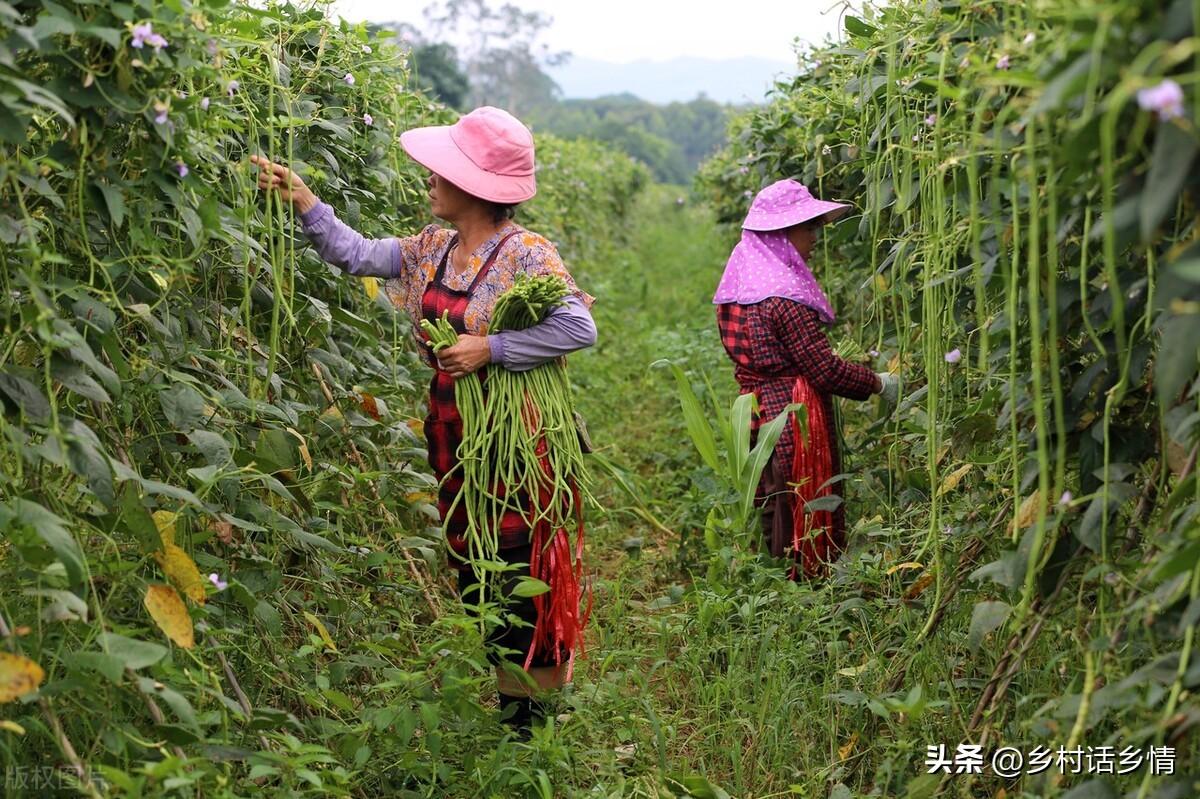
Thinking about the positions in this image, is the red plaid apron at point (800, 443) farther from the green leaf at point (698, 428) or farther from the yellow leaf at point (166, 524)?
the yellow leaf at point (166, 524)

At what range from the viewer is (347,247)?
274 centimetres

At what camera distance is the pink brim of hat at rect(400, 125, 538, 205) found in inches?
105

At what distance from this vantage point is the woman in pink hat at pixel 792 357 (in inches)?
134

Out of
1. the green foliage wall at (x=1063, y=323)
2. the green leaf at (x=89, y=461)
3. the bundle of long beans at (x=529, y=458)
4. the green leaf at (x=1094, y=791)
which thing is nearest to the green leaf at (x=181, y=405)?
the green leaf at (x=89, y=461)

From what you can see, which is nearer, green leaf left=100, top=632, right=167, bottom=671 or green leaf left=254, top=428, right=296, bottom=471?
green leaf left=100, top=632, right=167, bottom=671

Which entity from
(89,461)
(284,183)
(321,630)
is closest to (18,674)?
(89,461)

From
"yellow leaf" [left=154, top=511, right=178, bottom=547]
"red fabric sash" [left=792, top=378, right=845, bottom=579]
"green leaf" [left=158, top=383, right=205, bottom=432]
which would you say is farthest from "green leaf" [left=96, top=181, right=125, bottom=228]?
"red fabric sash" [left=792, top=378, right=845, bottom=579]

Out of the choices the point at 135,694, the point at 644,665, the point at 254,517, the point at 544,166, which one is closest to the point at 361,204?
the point at 254,517

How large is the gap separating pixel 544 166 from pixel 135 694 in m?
7.42

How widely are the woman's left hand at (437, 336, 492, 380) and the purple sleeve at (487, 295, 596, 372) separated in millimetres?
16

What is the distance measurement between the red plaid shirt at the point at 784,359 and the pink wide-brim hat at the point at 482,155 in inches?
38.3

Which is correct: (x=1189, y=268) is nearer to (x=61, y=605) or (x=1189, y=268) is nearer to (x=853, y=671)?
(x=61, y=605)

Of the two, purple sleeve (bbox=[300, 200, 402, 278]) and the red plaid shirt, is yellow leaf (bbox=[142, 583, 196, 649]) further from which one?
the red plaid shirt

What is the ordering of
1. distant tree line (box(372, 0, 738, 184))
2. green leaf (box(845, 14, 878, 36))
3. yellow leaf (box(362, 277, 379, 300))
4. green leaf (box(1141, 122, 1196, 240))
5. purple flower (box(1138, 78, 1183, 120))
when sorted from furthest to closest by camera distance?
distant tree line (box(372, 0, 738, 184))
yellow leaf (box(362, 277, 379, 300))
green leaf (box(845, 14, 878, 36))
green leaf (box(1141, 122, 1196, 240))
purple flower (box(1138, 78, 1183, 120))
